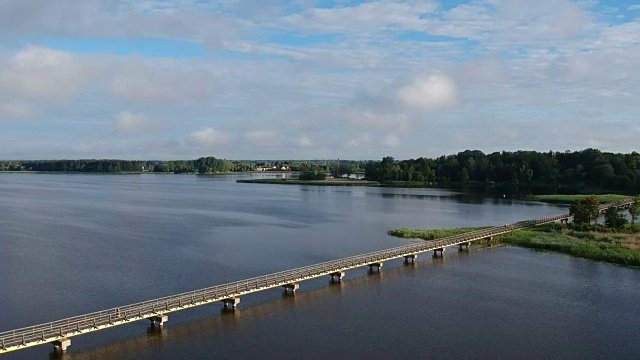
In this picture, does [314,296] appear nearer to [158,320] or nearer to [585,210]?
[158,320]

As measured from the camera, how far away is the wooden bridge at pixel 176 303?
2516 centimetres

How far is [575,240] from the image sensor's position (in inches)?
2084

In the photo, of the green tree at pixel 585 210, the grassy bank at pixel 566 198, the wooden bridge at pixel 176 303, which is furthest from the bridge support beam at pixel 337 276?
the grassy bank at pixel 566 198

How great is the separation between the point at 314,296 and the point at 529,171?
4449 inches

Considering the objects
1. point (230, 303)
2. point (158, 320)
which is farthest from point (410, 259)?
point (158, 320)

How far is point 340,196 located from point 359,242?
210ft

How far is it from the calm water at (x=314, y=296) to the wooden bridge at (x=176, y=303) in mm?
756

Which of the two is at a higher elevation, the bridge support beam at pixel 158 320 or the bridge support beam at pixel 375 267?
the bridge support beam at pixel 375 267

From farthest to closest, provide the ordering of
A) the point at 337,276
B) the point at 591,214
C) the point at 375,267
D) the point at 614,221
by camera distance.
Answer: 1. the point at 591,214
2. the point at 614,221
3. the point at 375,267
4. the point at 337,276

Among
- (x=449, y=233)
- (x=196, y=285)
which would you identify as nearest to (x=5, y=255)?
(x=196, y=285)

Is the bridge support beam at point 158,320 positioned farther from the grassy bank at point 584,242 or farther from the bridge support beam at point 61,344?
the grassy bank at point 584,242

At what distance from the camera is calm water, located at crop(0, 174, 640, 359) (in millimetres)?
26516

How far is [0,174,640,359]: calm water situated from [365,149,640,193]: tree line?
68.2 metres

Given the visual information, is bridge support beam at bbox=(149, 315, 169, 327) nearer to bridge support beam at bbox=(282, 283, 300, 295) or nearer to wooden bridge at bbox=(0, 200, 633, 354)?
wooden bridge at bbox=(0, 200, 633, 354)
